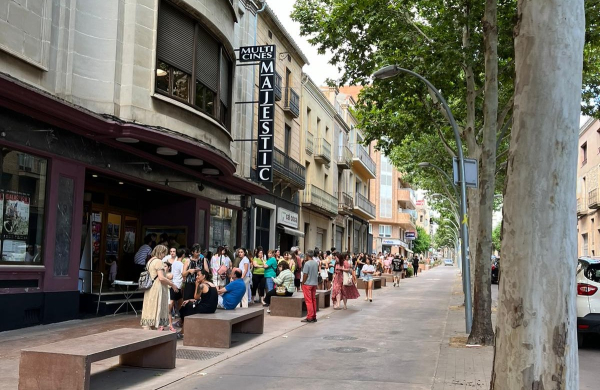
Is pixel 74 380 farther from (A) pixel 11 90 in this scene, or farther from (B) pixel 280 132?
(B) pixel 280 132

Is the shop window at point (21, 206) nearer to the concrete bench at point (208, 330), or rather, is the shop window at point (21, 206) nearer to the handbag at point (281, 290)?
the concrete bench at point (208, 330)

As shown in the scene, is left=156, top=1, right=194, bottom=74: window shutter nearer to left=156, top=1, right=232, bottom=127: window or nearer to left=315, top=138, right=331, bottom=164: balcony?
left=156, top=1, right=232, bottom=127: window

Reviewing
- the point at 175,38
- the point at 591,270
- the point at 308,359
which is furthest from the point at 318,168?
the point at 308,359

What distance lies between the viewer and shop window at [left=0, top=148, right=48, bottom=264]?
432 inches

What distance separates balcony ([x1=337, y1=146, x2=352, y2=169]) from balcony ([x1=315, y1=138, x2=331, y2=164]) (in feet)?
15.9

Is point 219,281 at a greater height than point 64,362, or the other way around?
point 219,281

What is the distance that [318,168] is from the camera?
36.0 meters

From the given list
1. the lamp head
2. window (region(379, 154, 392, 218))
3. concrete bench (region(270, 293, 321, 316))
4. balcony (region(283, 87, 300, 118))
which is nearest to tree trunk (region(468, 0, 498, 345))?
the lamp head

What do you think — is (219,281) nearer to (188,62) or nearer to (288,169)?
(188,62)

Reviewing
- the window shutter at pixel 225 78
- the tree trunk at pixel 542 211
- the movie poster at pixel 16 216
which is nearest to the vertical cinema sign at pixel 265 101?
the window shutter at pixel 225 78

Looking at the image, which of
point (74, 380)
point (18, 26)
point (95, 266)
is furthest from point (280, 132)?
point (74, 380)

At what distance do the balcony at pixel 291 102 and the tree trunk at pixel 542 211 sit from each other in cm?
2371

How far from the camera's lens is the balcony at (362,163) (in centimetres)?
4722

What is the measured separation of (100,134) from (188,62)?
3.60 metres
